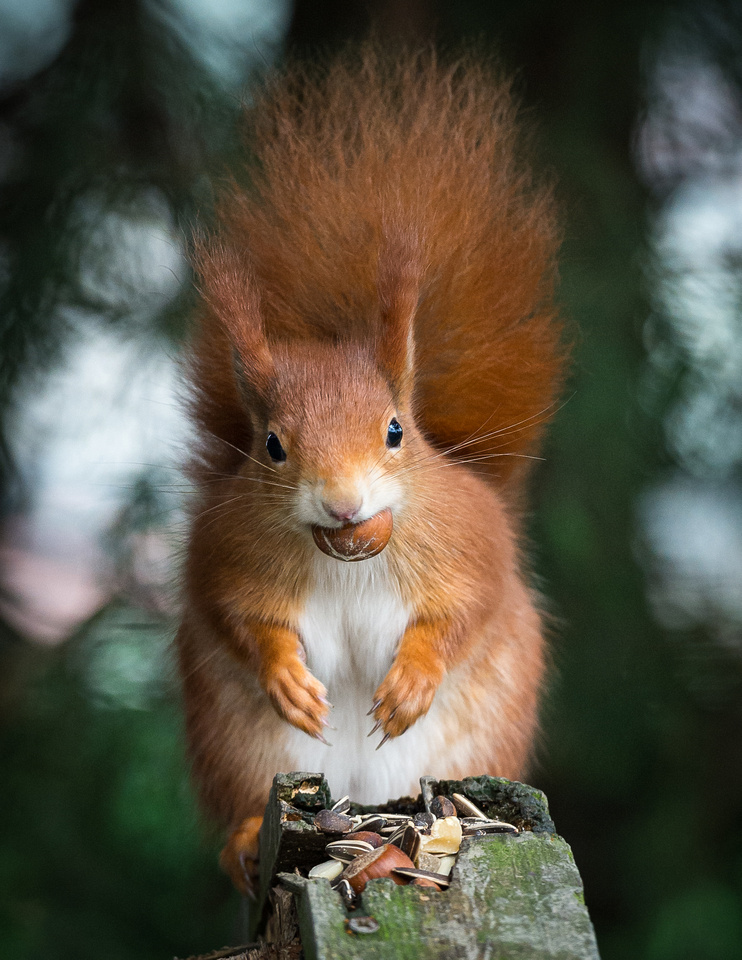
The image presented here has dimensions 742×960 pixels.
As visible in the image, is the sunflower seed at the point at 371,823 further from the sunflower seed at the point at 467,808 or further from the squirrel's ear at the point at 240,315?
the squirrel's ear at the point at 240,315

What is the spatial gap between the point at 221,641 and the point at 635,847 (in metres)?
0.96

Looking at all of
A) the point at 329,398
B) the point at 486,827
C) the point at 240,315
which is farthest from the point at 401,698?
the point at 240,315

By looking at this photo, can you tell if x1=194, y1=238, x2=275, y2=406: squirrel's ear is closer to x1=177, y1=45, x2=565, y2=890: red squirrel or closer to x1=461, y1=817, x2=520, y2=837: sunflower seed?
x1=177, y1=45, x2=565, y2=890: red squirrel

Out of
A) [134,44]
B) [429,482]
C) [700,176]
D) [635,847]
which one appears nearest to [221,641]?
[429,482]

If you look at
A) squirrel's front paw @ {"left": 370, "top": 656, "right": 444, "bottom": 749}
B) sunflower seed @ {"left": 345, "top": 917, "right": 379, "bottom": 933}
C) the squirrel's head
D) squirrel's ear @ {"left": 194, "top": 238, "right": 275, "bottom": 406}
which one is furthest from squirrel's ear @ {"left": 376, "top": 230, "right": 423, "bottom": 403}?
sunflower seed @ {"left": 345, "top": 917, "right": 379, "bottom": 933}

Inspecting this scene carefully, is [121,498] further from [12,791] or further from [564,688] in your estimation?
[564,688]

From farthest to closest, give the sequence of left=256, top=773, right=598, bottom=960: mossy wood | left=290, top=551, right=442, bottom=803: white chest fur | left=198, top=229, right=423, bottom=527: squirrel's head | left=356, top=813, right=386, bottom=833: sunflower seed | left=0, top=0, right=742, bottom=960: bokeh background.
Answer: left=0, top=0, right=742, bottom=960: bokeh background < left=290, top=551, right=442, bottom=803: white chest fur < left=198, top=229, right=423, bottom=527: squirrel's head < left=356, top=813, right=386, bottom=833: sunflower seed < left=256, top=773, right=598, bottom=960: mossy wood

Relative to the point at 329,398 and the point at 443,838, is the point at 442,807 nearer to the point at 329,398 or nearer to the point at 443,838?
the point at 443,838

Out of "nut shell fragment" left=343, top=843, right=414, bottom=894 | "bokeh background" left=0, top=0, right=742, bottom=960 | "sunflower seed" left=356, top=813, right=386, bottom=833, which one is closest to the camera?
"nut shell fragment" left=343, top=843, right=414, bottom=894

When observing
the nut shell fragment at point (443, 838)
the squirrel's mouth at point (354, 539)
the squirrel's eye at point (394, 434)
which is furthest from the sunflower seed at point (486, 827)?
the squirrel's eye at point (394, 434)

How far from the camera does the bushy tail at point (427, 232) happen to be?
1.21m

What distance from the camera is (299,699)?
42.3 inches

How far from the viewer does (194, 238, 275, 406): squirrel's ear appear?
1.11 metres

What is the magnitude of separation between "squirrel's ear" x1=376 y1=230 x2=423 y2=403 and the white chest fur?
0.21 metres
